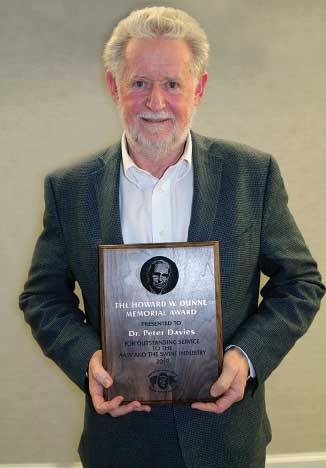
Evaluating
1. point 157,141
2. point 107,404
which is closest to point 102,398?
point 107,404

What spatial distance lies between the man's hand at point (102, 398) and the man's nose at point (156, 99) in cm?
68

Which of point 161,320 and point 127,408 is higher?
point 161,320

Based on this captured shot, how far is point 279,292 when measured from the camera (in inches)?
52.1

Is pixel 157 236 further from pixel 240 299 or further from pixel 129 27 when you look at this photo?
pixel 129 27

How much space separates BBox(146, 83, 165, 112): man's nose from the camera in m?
1.28

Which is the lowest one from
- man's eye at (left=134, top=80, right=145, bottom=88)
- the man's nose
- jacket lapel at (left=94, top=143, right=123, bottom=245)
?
jacket lapel at (left=94, top=143, right=123, bottom=245)

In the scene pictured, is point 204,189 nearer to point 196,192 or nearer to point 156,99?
point 196,192

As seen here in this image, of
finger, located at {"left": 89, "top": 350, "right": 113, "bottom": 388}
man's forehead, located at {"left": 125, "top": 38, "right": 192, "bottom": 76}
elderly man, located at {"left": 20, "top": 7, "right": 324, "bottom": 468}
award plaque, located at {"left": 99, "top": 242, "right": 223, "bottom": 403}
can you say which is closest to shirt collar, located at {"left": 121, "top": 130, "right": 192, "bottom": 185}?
elderly man, located at {"left": 20, "top": 7, "right": 324, "bottom": 468}

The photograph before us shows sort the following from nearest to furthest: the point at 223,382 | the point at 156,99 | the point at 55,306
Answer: the point at 223,382
the point at 156,99
the point at 55,306

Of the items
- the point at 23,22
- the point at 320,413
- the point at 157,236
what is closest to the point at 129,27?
the point at 157,236

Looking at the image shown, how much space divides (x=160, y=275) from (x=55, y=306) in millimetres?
410

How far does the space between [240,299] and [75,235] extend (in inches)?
19.5

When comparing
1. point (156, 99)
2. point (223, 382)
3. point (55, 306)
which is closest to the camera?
point (223, 382)

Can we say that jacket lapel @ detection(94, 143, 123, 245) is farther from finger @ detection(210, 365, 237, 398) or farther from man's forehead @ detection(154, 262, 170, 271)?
finger @ detection(210, 365, 237, 398)
